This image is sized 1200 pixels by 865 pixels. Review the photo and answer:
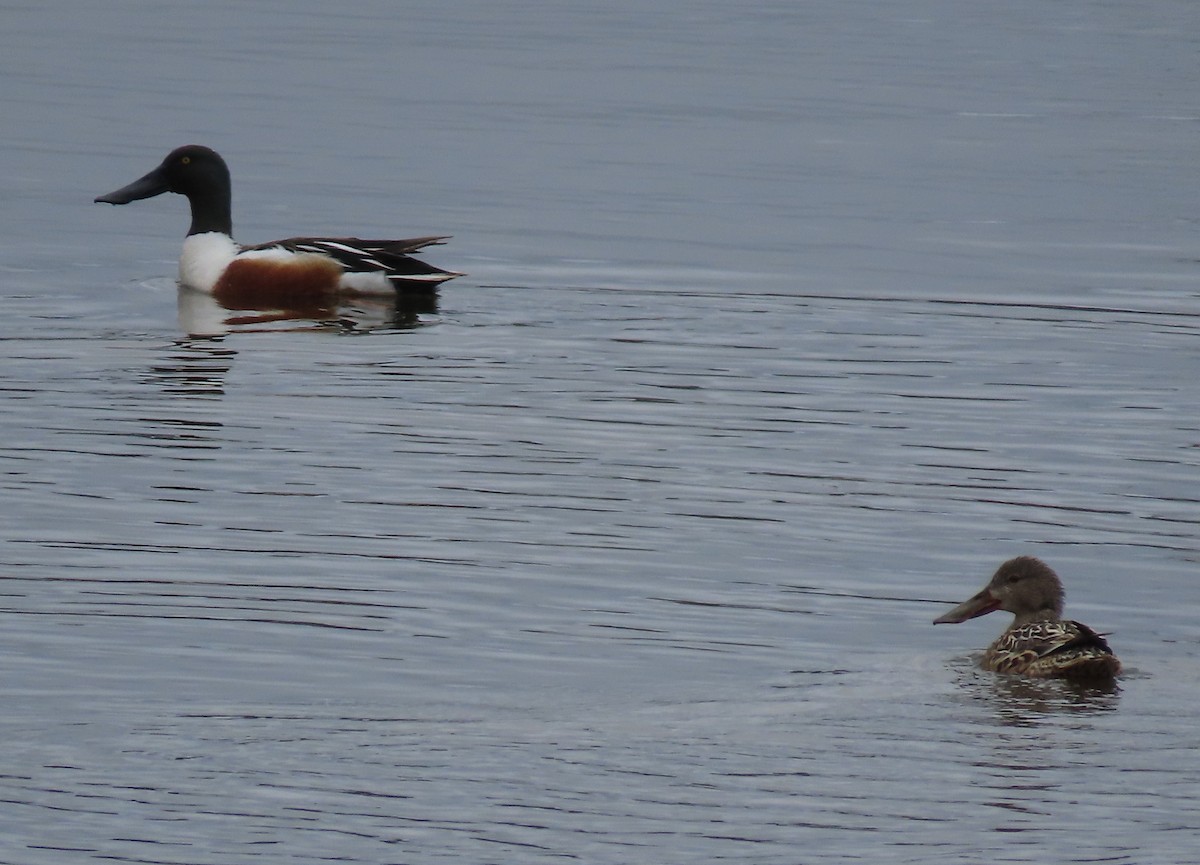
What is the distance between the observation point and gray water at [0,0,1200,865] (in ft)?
21.7

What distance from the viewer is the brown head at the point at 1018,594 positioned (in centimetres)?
858

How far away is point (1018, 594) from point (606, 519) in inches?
81.8

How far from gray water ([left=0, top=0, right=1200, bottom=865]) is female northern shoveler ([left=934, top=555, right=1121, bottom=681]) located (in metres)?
0.10

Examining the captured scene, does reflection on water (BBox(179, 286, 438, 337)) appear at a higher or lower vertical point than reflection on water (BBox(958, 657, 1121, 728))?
higher

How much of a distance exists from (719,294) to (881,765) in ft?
31.8

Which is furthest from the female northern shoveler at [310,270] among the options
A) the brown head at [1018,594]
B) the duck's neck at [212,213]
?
the brown head at [1018,594]

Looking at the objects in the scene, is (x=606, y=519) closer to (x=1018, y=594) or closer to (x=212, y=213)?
(x=1018, y=594)

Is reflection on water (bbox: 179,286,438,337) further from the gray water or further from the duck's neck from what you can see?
the duck's neck

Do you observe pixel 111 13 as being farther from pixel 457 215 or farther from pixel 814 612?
pixel 814 612

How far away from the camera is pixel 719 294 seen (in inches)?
647

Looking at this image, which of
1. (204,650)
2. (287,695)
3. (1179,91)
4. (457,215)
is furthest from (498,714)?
(1179,91)

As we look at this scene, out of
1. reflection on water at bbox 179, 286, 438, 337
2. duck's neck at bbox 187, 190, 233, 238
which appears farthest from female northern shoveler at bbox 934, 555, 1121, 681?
duck's neck at bbox 187, 190, 233, 238

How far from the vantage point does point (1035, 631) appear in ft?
27.0

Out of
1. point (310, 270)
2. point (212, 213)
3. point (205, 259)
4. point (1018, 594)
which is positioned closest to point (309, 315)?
point (310, 270)
